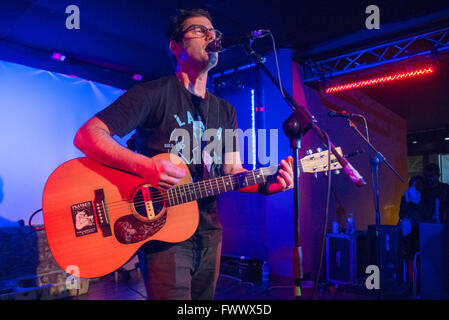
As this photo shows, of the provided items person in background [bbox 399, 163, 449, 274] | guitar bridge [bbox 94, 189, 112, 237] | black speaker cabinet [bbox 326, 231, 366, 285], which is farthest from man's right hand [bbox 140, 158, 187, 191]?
person in background [bbox 399, 163, 449, 274]

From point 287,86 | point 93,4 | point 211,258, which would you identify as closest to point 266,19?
point 287,86

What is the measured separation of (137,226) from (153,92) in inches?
32.3

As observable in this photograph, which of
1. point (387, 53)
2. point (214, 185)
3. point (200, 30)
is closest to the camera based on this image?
point (214, 185)

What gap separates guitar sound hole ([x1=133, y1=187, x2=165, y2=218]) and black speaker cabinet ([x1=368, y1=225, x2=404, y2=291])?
4.04 meters

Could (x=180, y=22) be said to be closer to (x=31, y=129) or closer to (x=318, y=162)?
(x=318, y=162)

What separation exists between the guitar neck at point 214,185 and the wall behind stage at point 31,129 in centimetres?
465

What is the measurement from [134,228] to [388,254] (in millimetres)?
4304

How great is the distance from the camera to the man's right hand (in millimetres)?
1707

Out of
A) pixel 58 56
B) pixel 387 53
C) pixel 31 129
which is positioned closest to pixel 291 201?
pixel 387 53

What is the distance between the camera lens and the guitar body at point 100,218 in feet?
5.75

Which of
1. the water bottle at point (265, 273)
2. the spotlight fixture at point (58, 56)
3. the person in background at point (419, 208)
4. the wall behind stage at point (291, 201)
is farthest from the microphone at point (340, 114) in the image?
the spotlight fixture at point (58, 56)

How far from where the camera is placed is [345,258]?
5.04 metres

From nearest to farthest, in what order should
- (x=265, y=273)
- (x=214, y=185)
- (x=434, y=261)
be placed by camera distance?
1. (x=214, y=185)
2. (x=434, y=261)
3. (x=265, y=273)

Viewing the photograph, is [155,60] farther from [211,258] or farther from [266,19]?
[211,258]
